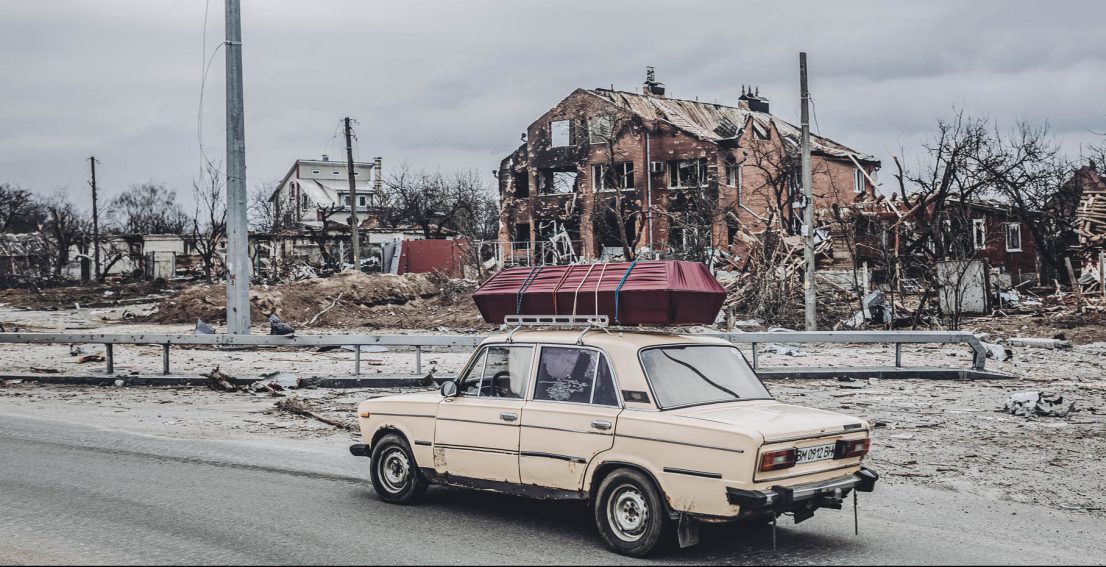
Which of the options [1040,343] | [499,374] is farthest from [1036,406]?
[1040,343]

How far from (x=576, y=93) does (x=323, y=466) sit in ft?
165

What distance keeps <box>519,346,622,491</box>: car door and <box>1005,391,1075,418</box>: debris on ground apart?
763cm

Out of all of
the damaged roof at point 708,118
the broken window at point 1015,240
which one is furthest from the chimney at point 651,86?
the broken window at point 1015,240

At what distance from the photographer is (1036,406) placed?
40.2 ft

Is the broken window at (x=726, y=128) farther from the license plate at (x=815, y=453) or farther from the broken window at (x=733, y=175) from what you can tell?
the license plate at (x=815, y=453)

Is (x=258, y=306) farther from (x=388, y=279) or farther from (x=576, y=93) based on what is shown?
(x=576, y=93)

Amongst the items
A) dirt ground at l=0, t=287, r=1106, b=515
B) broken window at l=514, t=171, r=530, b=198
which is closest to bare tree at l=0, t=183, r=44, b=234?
broken window at l=514, t=171, r=530, b=198

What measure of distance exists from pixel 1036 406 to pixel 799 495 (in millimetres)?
7719

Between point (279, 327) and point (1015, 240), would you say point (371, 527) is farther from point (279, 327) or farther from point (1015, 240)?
point (1015, 240)

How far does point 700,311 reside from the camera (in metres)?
7.66

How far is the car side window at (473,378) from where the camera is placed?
7.62 meters

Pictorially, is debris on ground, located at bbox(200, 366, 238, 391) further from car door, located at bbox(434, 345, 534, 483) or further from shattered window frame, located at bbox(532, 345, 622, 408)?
shattered window frame, located at bbox(532, 345, 622, 408)

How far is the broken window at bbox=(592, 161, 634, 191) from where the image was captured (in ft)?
182

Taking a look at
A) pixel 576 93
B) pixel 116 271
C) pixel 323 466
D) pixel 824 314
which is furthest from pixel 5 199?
pixel 323 466
